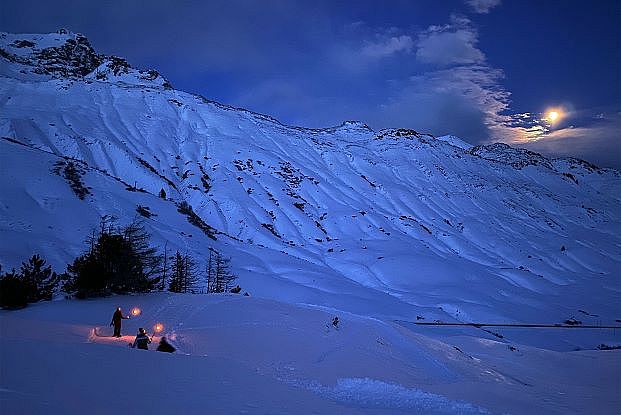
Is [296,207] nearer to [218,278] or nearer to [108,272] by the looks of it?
[218,278]

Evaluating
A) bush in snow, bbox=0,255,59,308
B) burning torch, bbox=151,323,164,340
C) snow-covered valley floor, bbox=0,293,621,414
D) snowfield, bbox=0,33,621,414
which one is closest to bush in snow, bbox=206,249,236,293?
snowfield, bbox=0,33,621,414

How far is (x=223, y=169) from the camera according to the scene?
105500mm

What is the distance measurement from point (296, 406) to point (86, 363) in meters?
4.38

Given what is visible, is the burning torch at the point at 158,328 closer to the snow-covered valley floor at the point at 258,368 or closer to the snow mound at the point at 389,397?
the snow-covered valley floor at the point at 258,368

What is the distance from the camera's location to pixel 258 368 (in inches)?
469

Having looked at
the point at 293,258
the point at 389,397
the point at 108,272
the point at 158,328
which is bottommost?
the point at 389,397

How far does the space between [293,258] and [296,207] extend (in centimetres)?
2766

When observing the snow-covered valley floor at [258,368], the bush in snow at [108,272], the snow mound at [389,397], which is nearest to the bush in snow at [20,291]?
the snow-covered valley floor at [258,368]

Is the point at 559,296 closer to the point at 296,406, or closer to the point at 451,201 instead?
the point at 451,201

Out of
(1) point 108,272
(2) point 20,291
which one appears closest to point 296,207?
(1) point 108,272

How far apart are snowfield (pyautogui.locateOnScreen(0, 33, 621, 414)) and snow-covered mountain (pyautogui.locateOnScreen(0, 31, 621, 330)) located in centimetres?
56

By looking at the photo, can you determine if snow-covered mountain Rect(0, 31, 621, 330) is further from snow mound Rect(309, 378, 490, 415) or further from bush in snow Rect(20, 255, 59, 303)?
snow mound Rect(309, 378, 490, 415)

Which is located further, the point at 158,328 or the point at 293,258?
the point at 293,258

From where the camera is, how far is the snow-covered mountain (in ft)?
185
